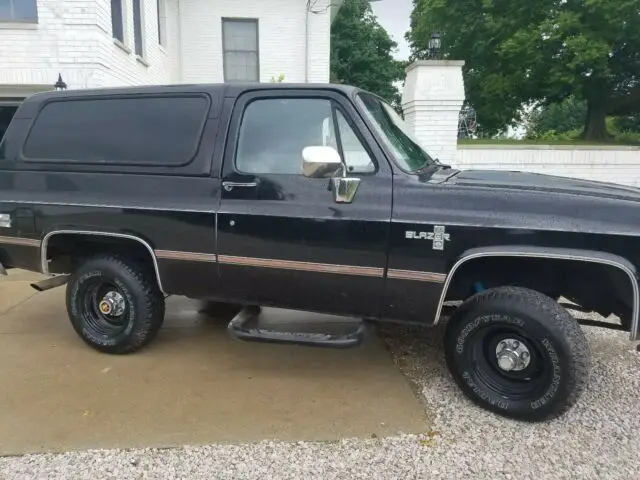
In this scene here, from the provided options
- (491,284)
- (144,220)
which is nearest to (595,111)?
(491,284)

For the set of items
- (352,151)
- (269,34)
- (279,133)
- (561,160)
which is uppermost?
(269,34)

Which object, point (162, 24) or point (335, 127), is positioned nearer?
point (335, 127)

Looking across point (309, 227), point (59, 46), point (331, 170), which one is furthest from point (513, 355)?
point (59, 46)

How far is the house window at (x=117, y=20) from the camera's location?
9.70 m

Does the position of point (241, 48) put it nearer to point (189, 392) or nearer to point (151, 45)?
point (151, 45)

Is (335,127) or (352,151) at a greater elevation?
(335,127)

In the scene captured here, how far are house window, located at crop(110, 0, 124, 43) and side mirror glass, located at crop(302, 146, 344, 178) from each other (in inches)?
316

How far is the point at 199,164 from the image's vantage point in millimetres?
3678

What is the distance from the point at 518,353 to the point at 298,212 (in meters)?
1.63

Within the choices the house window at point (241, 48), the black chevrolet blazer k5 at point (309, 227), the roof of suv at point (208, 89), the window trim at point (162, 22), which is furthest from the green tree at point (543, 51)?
the roof of suv at point (208, 89)

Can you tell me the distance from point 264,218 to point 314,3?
10.6 m

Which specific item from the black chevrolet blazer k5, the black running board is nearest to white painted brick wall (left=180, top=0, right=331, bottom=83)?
the black chevrolet blazer k5

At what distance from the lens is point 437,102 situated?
308 inches

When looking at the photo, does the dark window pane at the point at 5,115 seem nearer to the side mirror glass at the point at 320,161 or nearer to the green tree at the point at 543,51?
the side mirror glass at the point at 320,161
